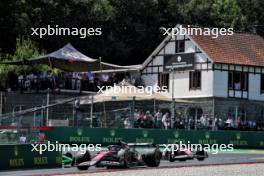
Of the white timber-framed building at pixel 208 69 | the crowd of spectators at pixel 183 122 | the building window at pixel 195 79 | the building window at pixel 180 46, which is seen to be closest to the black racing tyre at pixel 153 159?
the crowd of spectators at pixel 183 122

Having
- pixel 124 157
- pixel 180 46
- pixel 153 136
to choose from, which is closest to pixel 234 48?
pixel 180 46

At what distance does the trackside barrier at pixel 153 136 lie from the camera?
31984mm

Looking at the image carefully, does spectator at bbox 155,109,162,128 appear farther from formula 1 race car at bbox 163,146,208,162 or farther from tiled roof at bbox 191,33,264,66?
tiled roof at bbox 191,33,264,66

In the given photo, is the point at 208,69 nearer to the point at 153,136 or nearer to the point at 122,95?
the point at 122,95

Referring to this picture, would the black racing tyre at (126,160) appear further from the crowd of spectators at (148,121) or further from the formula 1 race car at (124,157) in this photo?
the crowd of spectators at (148,121)

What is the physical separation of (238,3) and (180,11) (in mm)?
10404

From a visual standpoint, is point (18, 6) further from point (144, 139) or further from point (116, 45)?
point (144, 139)

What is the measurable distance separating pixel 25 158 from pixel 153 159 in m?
4.32

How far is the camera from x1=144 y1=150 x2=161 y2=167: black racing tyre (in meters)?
24.0

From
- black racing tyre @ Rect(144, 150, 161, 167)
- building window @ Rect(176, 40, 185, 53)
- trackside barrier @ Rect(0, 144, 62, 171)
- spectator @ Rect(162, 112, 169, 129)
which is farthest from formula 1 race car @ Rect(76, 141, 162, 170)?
building window @ Rect(176, 40, 185, 53)

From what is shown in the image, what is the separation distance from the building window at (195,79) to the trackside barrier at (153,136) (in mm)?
14500

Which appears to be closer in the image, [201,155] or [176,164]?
[176,164]

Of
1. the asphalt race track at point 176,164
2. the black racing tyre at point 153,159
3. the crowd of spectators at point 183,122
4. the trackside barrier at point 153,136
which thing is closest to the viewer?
the asphalt race track at point 176,164

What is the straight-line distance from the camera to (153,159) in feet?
78.9
